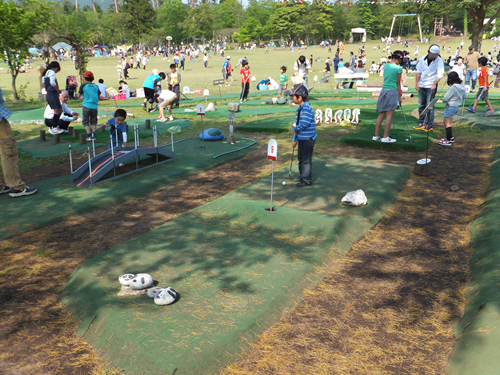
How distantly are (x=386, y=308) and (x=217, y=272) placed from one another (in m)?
1.90

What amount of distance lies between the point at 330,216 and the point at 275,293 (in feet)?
6.92

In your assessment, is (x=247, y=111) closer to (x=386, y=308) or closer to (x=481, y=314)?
(x=386, y=308)

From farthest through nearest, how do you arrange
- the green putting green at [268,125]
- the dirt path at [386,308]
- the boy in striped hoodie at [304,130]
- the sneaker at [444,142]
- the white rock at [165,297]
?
the green putting green at [268,125] → the sneaker at [444,142] → the boy in striped hoodie at [304,130] → the white rock at [165,297] → the dirt path at [386,308]

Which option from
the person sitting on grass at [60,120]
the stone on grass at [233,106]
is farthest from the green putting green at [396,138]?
the person sitting on grass at [60,120]

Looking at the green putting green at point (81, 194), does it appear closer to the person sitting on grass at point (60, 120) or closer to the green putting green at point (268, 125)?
the green putting green at point (268, 125)

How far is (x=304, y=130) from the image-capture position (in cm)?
727

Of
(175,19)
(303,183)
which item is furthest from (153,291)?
(175,19)

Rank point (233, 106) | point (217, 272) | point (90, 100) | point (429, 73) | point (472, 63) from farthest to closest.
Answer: point (472, 63) → point (233, 106) → point (90, 100) → point (429, 73) → point (217, 272)

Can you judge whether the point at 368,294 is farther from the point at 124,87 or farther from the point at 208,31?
the point at 208,31

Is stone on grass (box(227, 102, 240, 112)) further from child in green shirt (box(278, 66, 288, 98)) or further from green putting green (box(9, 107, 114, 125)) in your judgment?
green putting green (box(9, 107, 114, 125))

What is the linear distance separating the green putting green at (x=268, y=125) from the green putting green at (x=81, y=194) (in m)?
2.91

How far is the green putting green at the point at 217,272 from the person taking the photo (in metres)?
3.61

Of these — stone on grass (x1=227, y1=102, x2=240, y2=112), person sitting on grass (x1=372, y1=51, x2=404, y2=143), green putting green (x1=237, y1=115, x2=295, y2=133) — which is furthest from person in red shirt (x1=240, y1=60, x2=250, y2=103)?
person sitting on grass (x1=372, y1=51, x2=404, y2=143)

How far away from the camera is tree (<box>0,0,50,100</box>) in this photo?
1859 centimetres
